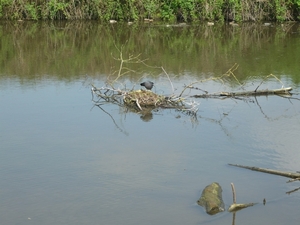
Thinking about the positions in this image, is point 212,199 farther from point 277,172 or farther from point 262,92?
point 262,92

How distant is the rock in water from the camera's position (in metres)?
6.48

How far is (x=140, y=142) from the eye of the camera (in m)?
8.87

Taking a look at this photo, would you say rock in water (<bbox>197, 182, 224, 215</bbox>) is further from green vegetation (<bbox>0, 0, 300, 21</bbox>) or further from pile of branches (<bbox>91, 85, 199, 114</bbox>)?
green vegetation (<bbox>0, 0, 300, 21</bbox>)

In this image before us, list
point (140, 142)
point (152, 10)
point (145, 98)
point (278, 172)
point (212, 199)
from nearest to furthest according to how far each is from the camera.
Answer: point (212, 199) < point (278, 172) < point (140, 142) < point (145, 98) < point (152, 10)

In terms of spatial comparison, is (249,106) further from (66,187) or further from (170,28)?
(170,28)

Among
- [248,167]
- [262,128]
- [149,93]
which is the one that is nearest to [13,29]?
[149,93]

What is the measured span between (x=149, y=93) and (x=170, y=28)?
1028 cm

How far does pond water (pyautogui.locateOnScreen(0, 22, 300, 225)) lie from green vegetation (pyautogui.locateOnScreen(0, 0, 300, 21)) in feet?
17.4

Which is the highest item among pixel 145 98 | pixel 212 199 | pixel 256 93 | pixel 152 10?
pixel 152 10

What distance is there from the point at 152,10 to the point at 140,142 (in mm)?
13134

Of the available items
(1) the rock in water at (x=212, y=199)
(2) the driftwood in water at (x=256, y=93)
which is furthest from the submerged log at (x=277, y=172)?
(2) the driftwood in water at (x=256, y=93)

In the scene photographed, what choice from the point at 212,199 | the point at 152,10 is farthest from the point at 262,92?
the point at 152,10

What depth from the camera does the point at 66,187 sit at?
729 cm

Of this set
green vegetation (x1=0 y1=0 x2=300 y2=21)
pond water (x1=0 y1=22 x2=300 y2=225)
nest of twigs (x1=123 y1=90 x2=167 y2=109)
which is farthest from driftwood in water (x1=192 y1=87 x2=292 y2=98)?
green vegetation (x1=0 y1=0 x2=300 y2=21)
